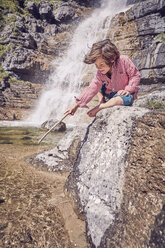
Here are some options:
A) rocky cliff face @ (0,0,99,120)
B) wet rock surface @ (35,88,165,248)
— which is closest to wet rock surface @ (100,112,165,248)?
wet rock surface @ (35,88,165,248)

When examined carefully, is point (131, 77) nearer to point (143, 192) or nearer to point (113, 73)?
point (113, 73)

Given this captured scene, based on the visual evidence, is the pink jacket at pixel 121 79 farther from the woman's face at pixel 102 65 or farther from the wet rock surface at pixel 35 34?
the wet rock surface at pixel 35 34

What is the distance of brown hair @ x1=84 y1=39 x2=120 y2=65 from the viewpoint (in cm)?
247

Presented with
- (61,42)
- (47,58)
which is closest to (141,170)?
(47,58)

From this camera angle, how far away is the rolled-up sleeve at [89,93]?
2.72 meters

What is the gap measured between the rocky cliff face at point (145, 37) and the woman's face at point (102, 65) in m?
18.8

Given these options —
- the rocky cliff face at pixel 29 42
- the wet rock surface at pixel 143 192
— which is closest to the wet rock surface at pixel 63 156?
the wet rock surface at pixel 143 192

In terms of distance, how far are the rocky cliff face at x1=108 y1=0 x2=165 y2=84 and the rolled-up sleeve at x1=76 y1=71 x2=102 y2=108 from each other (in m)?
18.6

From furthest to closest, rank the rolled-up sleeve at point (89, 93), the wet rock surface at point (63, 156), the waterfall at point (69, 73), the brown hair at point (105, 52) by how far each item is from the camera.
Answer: the waterfall at point (69, 73), the wet rock surface at point (63, 156), the rolled-up sleeve at point (89, 93), the brown hair at point (105, 52)

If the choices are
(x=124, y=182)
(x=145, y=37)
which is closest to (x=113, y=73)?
(x=124, y=182)

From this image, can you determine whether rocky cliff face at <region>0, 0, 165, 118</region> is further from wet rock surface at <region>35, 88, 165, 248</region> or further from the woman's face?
wet rock surface at <region>35, 88, 165, 248</region>

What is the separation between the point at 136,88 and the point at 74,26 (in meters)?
37.5

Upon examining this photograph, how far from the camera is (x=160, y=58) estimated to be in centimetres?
1834

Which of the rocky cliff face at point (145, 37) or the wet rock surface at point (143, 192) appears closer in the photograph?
the wet rock surface at point (143, 192)
